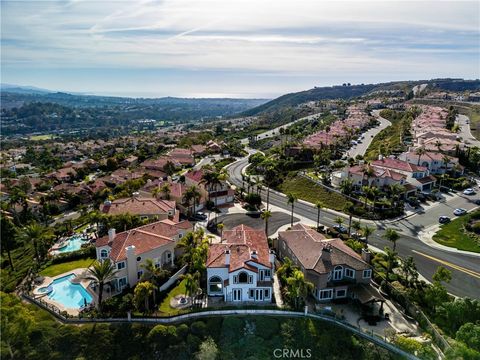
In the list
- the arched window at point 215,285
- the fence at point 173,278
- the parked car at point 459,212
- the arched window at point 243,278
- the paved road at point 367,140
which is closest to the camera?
the arched window at point 243,278

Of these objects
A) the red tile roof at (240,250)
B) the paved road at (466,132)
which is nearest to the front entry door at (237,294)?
the red tile roof at (240,250)

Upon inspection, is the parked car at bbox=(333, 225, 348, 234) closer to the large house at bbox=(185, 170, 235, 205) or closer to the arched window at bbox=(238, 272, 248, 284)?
the large house at bbox=(185, 170, 235, 205)

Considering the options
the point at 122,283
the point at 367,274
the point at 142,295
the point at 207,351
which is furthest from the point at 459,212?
the point at 122,283

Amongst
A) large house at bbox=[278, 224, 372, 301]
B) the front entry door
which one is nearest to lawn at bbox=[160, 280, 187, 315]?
the front entry door

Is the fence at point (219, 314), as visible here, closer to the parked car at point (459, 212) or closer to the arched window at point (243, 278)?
the arched window at point (243, 278)

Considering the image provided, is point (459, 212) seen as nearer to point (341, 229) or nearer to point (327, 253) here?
point (341, 229)
